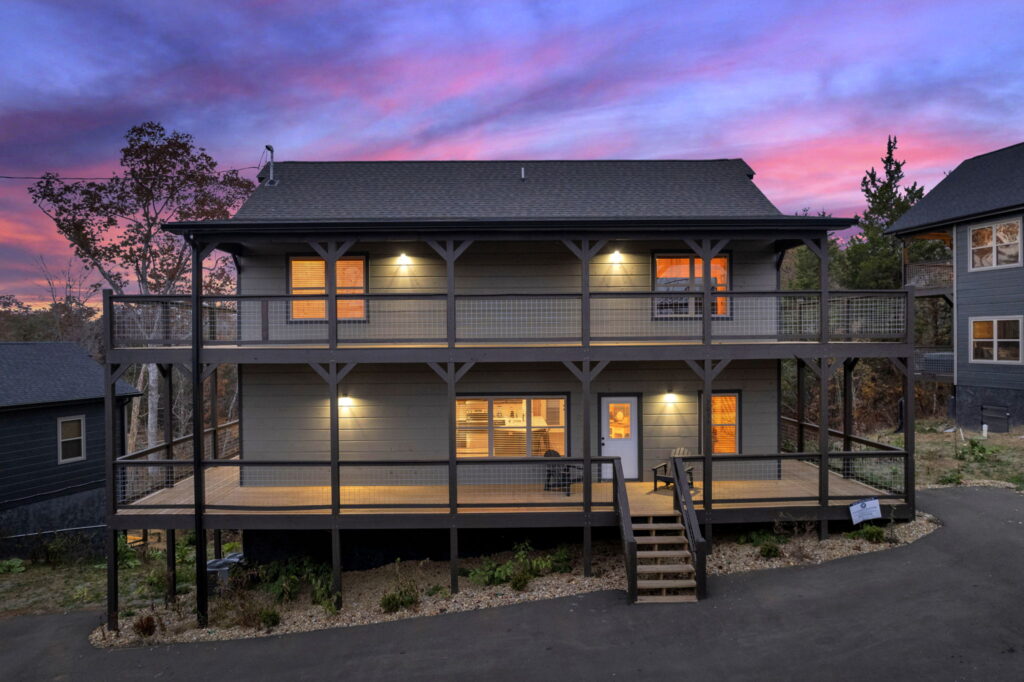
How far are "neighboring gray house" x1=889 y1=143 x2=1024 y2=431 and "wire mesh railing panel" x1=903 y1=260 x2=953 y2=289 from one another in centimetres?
4

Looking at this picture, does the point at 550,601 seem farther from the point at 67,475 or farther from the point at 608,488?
the point at 67,475

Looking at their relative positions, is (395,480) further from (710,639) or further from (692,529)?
(710,639)

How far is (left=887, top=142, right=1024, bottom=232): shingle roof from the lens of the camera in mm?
18922

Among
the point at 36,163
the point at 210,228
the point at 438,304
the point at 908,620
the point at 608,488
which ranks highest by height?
the point at 36,163

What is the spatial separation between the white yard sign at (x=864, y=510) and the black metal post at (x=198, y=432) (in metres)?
12.1

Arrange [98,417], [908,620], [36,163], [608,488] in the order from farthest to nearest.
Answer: [36,163]
[98,417]
[608,488]
[908,620]

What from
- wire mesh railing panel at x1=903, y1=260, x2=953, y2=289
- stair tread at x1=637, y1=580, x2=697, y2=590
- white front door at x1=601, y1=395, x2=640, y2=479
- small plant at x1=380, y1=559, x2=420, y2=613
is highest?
wire mesh railing panel at x1=903, y1=260, x2=953, y2=289

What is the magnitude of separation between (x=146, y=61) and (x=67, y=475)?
58.6 ft

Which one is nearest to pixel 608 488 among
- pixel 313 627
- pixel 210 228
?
pixel 313 627

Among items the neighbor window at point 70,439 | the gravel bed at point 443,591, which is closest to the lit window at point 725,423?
the gravel bed at point 443,591

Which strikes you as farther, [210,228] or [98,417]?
[98,417]

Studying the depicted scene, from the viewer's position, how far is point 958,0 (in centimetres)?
1831

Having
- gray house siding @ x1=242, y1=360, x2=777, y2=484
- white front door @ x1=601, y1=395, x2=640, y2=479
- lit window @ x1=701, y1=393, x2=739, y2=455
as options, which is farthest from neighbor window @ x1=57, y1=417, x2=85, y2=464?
lit window @ x1=701, y1=393, x2=739, y2=455

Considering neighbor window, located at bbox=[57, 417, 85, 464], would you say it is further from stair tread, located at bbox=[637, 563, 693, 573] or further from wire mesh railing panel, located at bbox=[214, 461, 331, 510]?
stair tread, located at bbox=[637, 563, 693, 573]
